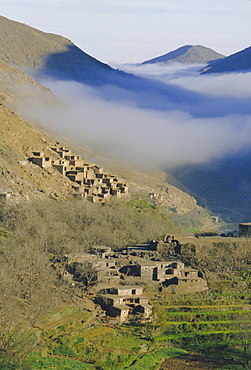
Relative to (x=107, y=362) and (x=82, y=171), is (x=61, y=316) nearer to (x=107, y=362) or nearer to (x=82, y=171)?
(x=107, y=362)

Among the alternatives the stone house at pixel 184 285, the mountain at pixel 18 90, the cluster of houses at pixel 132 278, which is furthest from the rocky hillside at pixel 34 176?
the stone house at pixel 184 285

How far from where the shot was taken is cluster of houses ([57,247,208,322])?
47188mm

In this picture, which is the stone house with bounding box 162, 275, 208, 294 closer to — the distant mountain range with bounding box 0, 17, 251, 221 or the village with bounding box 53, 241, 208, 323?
the village with bounding box 53, 241, 208, 323

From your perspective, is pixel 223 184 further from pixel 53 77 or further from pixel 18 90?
pixel 53 77

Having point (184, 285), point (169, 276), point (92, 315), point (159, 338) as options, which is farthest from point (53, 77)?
point (159, 338)

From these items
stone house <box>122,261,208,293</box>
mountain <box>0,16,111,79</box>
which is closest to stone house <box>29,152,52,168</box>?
stone house <box>122,261,208,293</box>

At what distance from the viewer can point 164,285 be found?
2058 inches

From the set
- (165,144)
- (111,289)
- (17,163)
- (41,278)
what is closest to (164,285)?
(111,289)

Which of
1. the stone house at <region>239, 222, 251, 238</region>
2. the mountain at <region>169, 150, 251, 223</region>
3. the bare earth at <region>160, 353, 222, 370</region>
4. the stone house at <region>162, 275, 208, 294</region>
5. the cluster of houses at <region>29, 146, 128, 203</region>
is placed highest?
the mountain at <region>169, 150, 251, 223</region>

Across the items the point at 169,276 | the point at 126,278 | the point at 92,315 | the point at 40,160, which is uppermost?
the point at 40,160

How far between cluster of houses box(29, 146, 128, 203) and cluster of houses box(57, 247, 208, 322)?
22.7 meters

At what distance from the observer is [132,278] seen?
51.3 metres

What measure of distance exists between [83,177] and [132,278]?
108 ft

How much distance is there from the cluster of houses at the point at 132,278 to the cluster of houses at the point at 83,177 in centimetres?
2274
